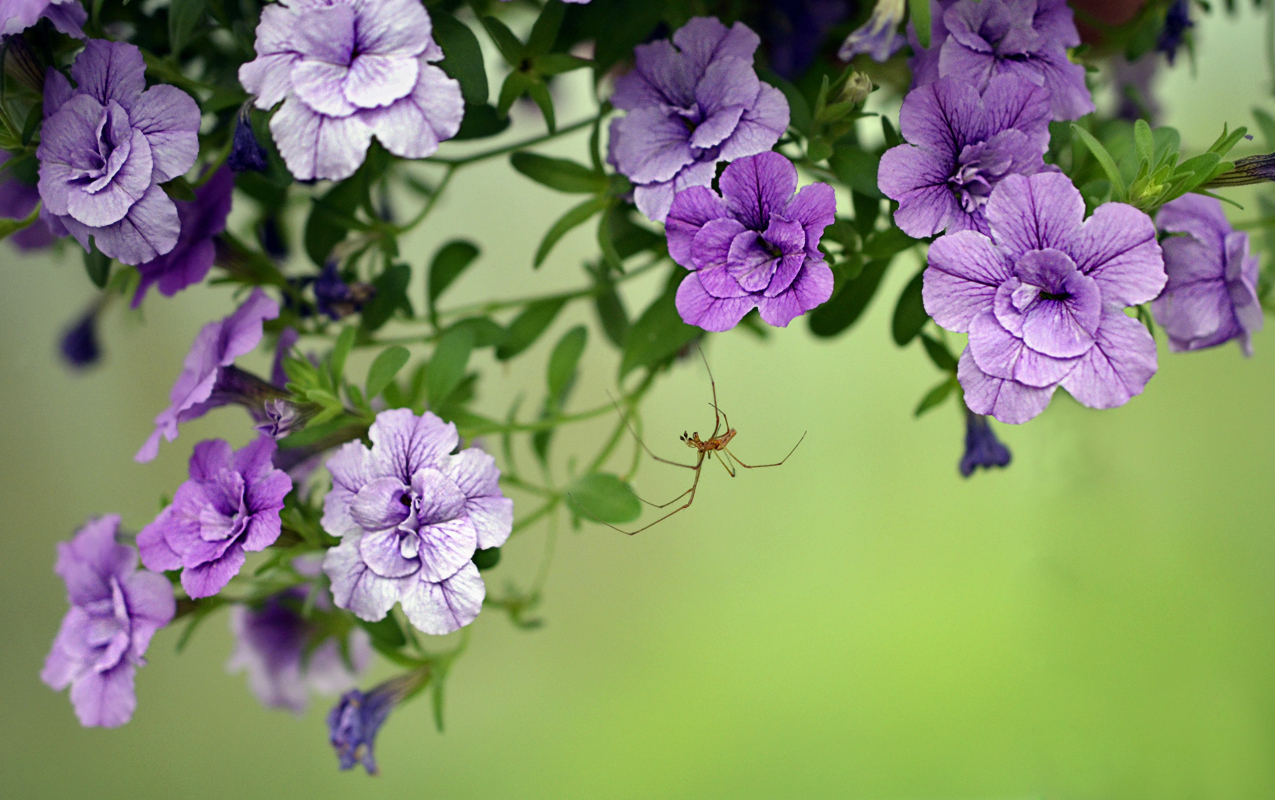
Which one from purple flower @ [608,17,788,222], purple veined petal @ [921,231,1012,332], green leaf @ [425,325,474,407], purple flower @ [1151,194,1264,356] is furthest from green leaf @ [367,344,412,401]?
purple flower @ [1151,194,1264,356]

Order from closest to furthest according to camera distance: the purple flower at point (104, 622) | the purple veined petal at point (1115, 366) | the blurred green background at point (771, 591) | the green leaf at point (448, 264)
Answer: the purple veined petal at point (1115, 366)
the purple flower at point (104, 622)
the green leaf at point (448, 264)
the blurred green background at point (771, 591)

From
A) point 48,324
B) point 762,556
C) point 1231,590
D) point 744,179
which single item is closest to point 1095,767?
point 1231,590

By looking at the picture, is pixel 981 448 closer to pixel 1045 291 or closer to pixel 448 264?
pixel 1045 291

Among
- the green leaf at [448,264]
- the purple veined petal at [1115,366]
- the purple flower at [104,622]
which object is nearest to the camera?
the purple veined petal at [1115,366]

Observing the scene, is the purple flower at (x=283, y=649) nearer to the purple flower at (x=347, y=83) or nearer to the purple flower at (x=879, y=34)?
the purple flower at (x=347, y=83)

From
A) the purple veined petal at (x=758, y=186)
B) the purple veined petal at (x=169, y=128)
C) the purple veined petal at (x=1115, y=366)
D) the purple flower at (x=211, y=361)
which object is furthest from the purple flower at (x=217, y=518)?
the purple veined petal at (x=1115, y=366)

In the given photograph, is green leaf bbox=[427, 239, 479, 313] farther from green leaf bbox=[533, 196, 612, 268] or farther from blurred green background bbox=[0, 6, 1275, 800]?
blurred green background bbox=[0, 6, 1275, 800]

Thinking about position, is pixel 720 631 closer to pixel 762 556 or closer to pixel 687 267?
pixel 762 556
